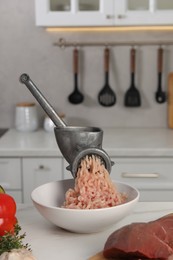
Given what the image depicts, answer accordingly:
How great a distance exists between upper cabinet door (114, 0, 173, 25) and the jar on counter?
761 millimetres

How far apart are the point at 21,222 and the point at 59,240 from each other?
0.19 metres

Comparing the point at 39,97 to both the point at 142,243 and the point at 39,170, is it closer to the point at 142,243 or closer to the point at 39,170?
the point at 142,243

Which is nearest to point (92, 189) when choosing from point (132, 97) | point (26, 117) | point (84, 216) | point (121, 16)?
point (84, 216)

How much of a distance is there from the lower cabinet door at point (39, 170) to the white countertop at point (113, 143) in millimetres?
40

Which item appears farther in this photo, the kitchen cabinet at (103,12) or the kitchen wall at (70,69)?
the kitchen wall at (70,69)

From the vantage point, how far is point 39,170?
8.57 ft

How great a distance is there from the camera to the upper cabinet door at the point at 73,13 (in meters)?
2.76

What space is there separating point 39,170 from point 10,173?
0.16 m

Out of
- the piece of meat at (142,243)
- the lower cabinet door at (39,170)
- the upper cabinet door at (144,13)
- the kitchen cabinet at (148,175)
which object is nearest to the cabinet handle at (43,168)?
Answer: the lower cabinet door at (39,170)

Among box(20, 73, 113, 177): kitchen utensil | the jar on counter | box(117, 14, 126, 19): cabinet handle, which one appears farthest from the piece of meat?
the jar on counter

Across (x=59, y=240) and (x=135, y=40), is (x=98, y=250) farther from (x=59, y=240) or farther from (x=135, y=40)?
(x=135, y=40)

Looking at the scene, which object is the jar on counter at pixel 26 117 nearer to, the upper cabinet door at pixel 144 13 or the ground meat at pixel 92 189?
the upper cabinet door at pixel 144 13

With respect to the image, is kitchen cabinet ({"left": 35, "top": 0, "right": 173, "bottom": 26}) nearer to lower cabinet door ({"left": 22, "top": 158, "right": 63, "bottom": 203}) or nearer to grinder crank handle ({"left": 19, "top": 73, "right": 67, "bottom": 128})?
lower cabinet door ({"left": 22, "top": 158, "right": 63, "bottom": 203})

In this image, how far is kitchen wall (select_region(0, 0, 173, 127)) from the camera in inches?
122
